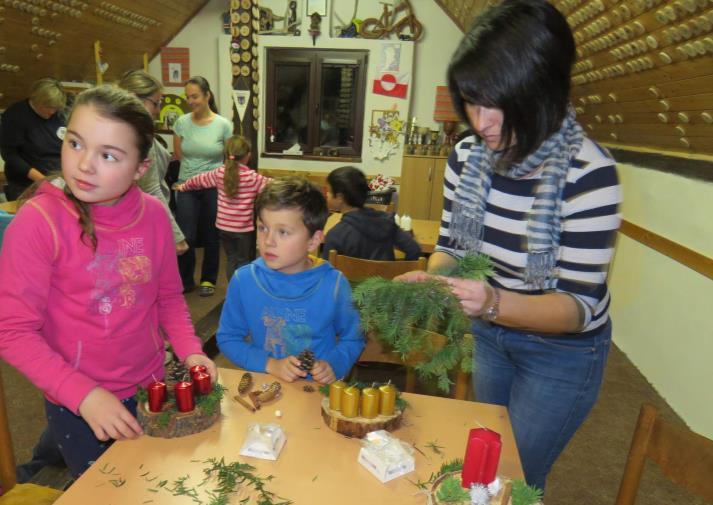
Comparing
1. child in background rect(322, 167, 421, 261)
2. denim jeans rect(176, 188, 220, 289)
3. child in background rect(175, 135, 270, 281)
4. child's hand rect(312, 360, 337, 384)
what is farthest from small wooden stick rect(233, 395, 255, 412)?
denim jeans rect(176, 188, 220, 289)

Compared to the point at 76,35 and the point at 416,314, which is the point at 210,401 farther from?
the point at 76,35

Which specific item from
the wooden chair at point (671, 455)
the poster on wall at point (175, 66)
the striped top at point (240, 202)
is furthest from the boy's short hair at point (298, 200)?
the poster on wall at point (175, 66)

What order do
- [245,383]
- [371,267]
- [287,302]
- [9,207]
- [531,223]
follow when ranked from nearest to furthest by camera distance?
1. [531,223]
2. [245,383]
3. [287,302]
4. [371,267]
5. [9,207]

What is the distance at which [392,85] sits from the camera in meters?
6.30

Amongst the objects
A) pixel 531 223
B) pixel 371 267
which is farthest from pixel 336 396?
pixel 371 267

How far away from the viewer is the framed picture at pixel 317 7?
20.4 feet

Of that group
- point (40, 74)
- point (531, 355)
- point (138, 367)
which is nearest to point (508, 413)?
point (531, 355)

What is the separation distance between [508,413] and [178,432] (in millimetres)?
842

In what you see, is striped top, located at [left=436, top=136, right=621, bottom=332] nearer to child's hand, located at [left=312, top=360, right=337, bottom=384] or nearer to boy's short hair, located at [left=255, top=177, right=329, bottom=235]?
child's hand, located at [left=312, top=360, right=337, bottom=384]

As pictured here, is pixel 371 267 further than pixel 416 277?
Yes

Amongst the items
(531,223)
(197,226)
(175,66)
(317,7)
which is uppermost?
(317,7)

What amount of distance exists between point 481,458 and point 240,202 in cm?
325

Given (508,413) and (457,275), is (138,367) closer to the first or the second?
(457,275)

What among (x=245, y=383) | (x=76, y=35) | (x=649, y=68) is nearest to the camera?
(x=245, y=383)
